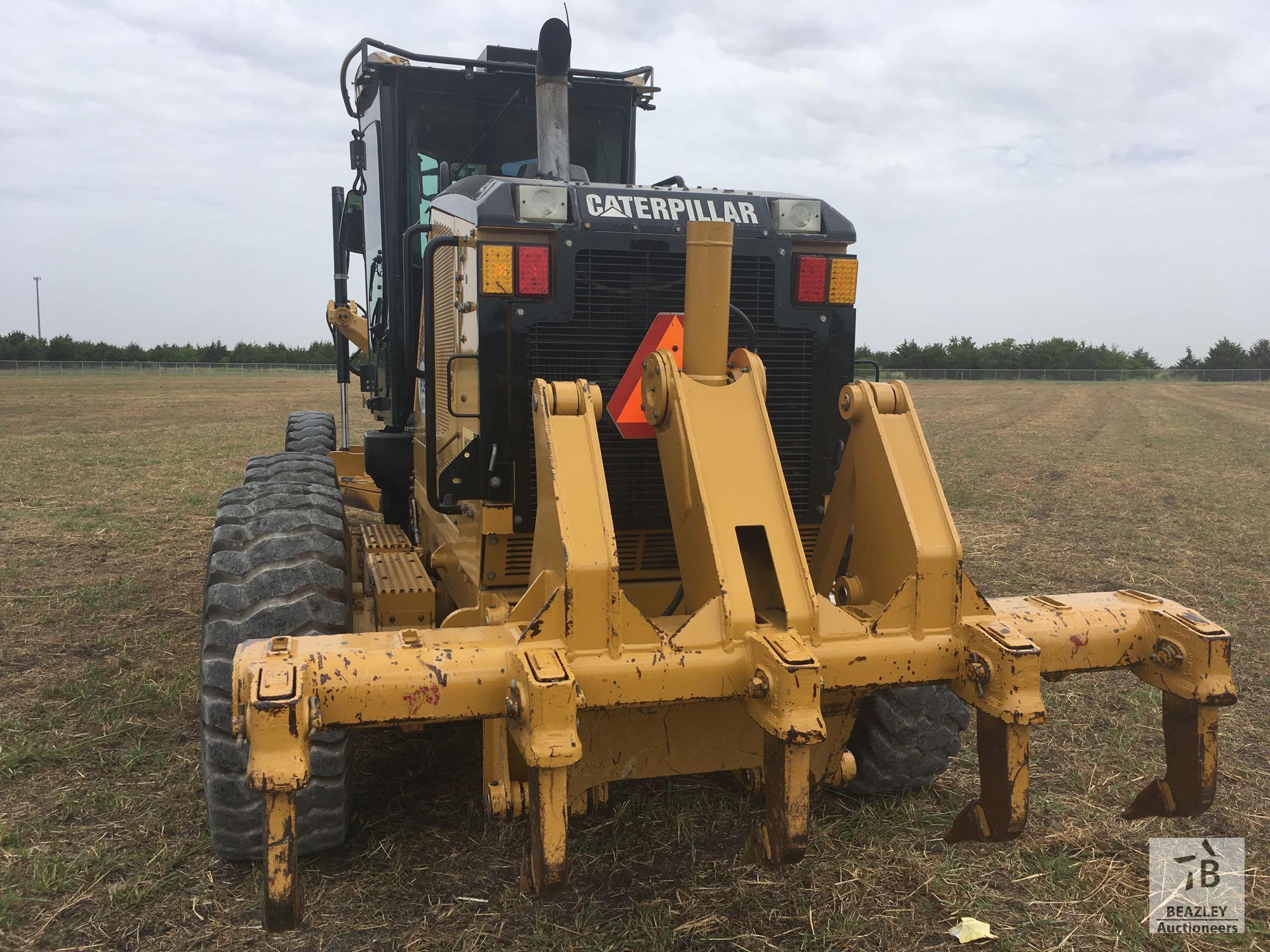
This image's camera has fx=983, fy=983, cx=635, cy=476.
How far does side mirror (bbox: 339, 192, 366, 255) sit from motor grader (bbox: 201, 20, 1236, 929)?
208 cm

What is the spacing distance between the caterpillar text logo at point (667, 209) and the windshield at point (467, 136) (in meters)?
1.68

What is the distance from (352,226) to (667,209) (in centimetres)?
337

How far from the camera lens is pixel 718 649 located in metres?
2.71

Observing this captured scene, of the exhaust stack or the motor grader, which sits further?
the exhaust stack

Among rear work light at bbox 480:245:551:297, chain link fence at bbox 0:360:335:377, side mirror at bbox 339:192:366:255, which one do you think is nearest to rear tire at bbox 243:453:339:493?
rear work light at bbox 480:245:551:297

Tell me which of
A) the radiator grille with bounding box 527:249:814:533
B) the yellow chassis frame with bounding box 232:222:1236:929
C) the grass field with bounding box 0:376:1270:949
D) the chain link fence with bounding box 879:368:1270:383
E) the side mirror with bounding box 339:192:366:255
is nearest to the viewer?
the yellow chassis frame with bounding box 232:222:1236:929

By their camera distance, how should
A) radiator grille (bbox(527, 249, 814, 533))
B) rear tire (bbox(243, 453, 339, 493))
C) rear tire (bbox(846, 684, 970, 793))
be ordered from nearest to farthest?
radiator grille (bbox(527, 249, 814, 533)), rear tire (bbox(846, 684, 970, 793)), rear tire (bbox(243, 453, 339, 493))

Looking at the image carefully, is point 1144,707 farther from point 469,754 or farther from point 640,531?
point 469,754

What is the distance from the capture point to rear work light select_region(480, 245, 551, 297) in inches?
135

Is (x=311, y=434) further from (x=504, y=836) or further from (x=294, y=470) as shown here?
(x=504, y=836)

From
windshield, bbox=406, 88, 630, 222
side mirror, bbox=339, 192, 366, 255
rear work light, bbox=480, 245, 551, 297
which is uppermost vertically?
windshield, bbox=406, 88, 630, 222

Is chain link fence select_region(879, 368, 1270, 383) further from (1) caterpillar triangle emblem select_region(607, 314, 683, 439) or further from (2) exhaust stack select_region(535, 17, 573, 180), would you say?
Result: (1) caterpillar triangle emblem select_region(607, 314, 683, 439)

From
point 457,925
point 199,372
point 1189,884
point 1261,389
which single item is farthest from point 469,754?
point 199,372

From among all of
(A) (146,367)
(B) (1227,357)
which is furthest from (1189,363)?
(A) (146,367)
